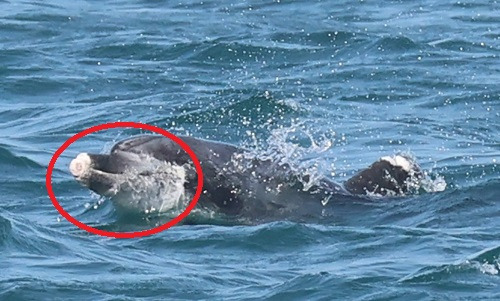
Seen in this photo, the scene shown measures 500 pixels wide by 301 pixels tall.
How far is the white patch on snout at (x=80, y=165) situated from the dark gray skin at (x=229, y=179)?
0.17 feet

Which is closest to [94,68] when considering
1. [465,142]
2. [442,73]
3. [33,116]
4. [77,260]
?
[33,116]

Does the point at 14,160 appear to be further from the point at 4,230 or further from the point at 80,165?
the point at 80,165

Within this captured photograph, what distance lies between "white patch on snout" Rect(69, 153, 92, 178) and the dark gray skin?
51 mm

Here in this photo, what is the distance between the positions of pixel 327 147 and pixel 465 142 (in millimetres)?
1695

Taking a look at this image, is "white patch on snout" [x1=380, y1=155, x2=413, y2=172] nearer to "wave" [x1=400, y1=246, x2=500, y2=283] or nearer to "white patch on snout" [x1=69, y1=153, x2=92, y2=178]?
"wave" [x1=400, y1=246, x2=500, y2=283]

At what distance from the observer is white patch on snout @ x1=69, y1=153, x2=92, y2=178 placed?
491 inches

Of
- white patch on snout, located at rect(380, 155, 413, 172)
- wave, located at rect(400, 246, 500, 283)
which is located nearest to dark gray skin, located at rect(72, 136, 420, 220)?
white patch on snout, located at rect(380, 155, 413, 172)

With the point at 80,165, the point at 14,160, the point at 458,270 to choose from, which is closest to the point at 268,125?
the point at 14,160

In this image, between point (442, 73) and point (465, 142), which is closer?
point (465, 142)

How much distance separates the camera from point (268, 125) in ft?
61.4

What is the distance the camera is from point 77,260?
12.1 m

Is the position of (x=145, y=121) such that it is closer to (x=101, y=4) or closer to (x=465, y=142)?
(x=465, y=142)

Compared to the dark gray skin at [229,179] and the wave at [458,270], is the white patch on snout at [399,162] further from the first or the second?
the wave at [458,270]

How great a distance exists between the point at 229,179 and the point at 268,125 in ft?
18.8
